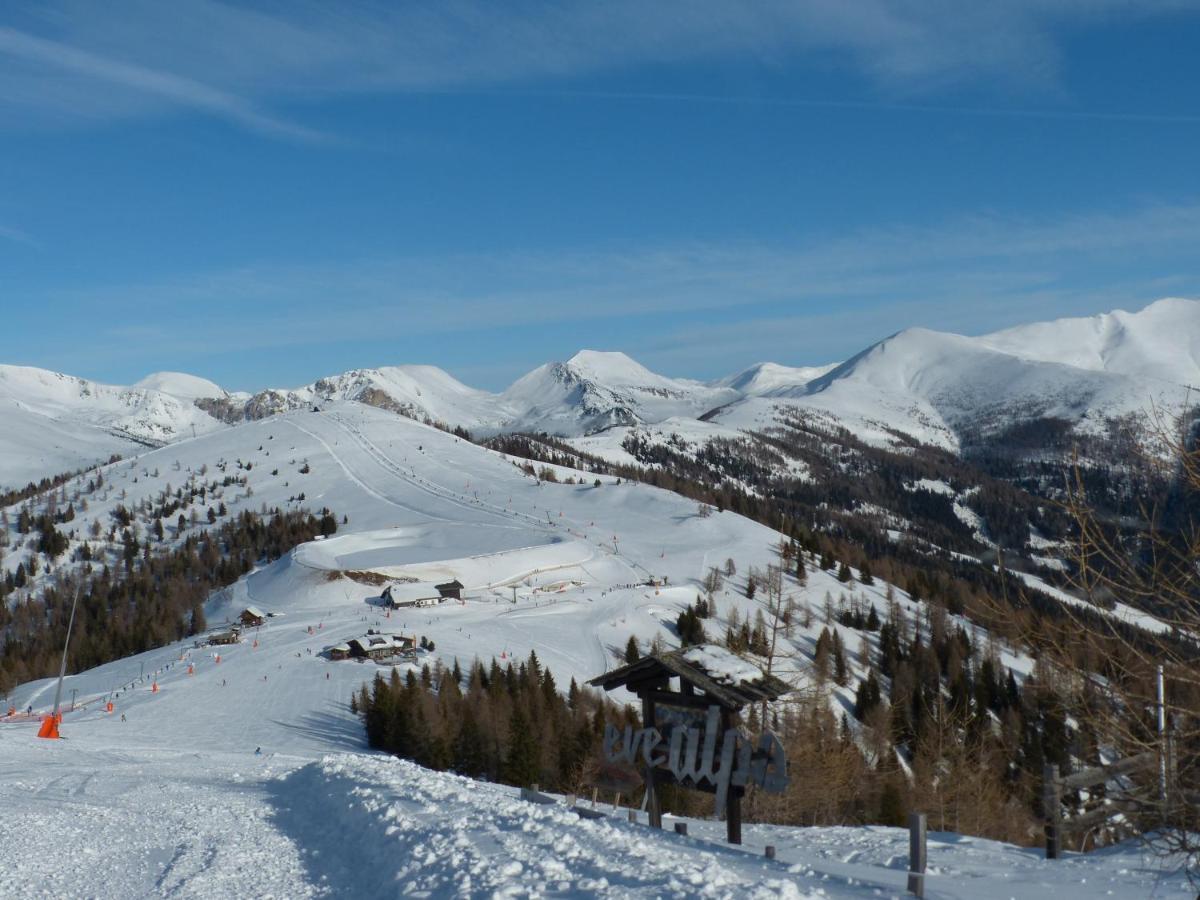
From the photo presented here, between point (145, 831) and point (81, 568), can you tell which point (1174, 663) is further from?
point (81, 568)

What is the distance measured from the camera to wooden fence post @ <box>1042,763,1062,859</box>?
11.7 meters

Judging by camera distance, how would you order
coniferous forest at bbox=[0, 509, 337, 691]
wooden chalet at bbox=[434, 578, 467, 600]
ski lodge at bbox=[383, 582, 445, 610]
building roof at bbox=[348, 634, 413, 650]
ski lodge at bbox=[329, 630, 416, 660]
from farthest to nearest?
coniferous forest at bbox=[0, 509, 337, 691]
wooden chalet at bbox=[434, 578, 467, 600]
ski lodge at bbox=[383, 582, 445, 610]
building roof at bbox=[348, 634, 413, 650]
ski lodge at bbox=[329, 630, 416, 660]

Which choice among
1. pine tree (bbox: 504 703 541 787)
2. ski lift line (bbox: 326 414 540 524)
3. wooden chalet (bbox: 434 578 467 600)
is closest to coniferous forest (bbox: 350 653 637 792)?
pine tree (bbox: 504 703 541 787)

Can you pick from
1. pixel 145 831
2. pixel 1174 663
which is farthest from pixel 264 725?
pixel 1174 663

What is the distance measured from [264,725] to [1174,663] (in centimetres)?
4486

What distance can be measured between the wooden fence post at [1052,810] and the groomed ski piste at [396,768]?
0.81 ft

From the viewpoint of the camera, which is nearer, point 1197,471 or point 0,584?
point 1197,471

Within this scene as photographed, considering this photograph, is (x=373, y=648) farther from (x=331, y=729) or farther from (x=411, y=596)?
(x=411, y=596)

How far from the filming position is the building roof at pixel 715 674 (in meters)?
14.9

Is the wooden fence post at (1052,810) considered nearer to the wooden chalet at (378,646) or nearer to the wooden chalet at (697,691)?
the wooden chalet at (697,691)

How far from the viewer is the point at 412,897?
32.0ft

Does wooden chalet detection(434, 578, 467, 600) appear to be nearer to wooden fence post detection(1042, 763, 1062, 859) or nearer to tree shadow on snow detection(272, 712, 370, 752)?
tree shadow on snow detection(272, 712, 370, 752)

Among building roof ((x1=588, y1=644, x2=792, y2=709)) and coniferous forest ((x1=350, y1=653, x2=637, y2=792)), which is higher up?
building roof ((x1=588, y1=644, x2=792, y2=709))

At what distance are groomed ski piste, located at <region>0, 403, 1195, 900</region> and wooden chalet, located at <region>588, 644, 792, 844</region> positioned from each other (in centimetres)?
108
